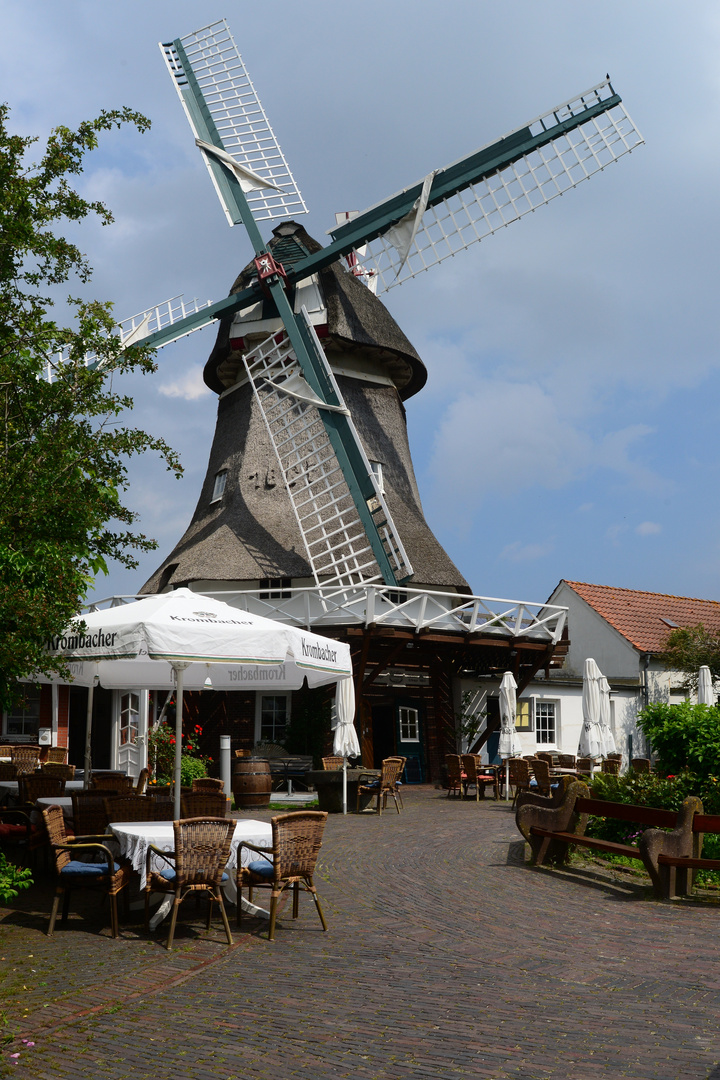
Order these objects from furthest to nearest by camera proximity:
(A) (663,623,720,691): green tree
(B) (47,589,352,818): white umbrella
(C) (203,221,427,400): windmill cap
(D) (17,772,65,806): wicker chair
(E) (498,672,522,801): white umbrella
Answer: (A) (663,623,720,691): green tree
(C) (203,221,427,400): windmill cap
(E) (498,672,522,801): white umbrella
(D) (17,772,65,806): wicker chair
(B) (47,589,352,818): white umbrella

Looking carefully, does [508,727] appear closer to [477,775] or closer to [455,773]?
[477,775]

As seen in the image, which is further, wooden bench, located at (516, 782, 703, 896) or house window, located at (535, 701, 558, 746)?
house window, located at (535, 701, 558, 746)

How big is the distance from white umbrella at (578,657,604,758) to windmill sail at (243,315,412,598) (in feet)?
13.4

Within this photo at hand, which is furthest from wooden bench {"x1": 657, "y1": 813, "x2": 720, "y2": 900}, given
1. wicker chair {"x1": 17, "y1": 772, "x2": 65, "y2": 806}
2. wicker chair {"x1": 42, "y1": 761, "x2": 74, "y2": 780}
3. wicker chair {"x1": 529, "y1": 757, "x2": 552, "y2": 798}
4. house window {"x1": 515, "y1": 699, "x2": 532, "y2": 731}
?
house window {"x1": 515, "y1": 699, "x2": 532, "y2": 731}

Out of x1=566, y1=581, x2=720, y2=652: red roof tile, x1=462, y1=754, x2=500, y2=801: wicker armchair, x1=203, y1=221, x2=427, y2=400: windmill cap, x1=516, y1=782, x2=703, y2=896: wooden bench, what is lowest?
x1=462, y1=754, x2=500, y2=801: wicker armchair

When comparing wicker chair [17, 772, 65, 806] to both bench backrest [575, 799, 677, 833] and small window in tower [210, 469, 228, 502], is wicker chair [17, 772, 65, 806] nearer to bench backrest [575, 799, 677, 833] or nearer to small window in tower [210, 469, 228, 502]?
bench backrest [575, 799, 677, 833]

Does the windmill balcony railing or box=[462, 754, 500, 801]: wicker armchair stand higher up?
the windmill balcony railing

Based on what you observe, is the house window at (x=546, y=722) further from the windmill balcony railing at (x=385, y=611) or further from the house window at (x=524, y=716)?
the windmill balcony railing at (x=385, y=611)

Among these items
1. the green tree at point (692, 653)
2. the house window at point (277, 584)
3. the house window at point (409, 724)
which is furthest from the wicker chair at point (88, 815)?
the green tree at point (692, 653)

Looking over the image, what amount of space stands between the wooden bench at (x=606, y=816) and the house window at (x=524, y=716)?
13.4m

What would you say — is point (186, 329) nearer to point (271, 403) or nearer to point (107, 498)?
point (271, 403)

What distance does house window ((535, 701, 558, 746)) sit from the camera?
2442cm

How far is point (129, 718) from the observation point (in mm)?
18141

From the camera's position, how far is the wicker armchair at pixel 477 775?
1747cm
